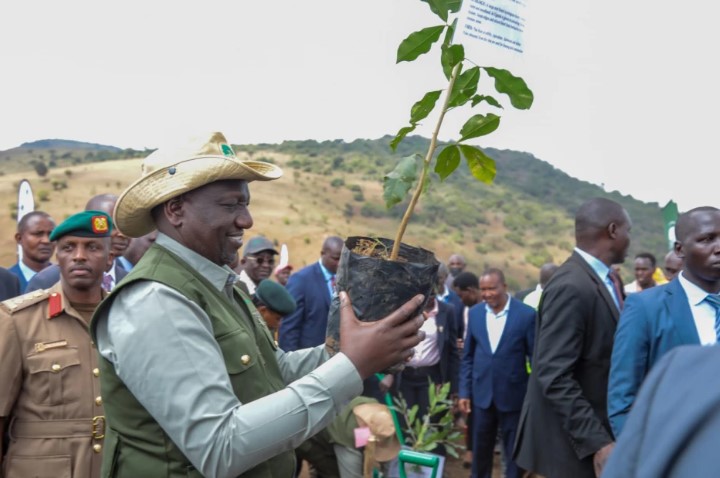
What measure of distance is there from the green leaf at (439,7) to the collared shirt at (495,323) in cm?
521

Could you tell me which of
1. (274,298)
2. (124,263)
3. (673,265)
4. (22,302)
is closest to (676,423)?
(22,302)

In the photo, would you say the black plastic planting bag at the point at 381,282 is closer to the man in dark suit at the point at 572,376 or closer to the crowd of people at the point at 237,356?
the crowd of people at the point at 237,356

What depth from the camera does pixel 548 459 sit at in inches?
167

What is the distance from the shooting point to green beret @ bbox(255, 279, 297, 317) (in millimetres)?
5609

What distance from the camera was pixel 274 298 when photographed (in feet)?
18.4

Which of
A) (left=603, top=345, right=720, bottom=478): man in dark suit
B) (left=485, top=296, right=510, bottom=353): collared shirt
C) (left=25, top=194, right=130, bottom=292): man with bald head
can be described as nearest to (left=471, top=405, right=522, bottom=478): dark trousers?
(left=485, top=296, right=510, bottom=353): collared shirt

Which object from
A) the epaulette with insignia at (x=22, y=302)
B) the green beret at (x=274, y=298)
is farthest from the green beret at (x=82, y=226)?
the green beret at (x=274, y=298)

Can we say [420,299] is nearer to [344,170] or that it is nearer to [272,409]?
[272,409]

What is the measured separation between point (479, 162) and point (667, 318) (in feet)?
4.83

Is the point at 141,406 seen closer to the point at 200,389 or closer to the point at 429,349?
the point at 200,389

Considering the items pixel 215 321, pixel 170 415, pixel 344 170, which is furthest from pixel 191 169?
pixel 344 170

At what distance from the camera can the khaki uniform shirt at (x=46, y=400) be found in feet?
11.0

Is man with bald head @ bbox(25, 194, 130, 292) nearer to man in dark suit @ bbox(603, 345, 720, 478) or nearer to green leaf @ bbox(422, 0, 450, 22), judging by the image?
green leaf @ bbox(422, 0, 450, 22)

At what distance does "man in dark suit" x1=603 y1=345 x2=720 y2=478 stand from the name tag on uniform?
9.98ft
